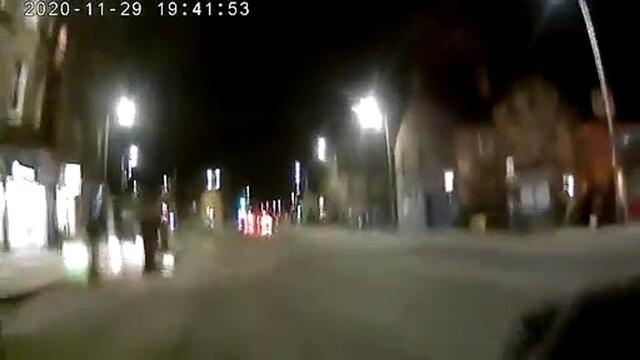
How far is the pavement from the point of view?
457 mm

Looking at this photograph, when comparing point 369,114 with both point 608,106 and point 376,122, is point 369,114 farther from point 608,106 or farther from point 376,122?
point 608,106

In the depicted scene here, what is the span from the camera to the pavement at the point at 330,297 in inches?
18.0

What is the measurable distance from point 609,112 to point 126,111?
273mm

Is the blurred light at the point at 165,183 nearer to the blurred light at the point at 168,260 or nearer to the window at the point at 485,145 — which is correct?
the blurred light at the point at 168,260

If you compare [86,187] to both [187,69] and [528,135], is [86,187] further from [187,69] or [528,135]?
[528,135]

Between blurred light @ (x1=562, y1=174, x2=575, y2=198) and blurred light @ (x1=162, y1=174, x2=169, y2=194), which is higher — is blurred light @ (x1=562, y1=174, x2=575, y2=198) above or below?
below

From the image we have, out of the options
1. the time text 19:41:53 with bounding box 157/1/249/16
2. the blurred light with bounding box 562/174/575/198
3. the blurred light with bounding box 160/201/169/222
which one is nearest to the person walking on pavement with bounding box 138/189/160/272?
the blurred light with bounding box 160/201/169/222

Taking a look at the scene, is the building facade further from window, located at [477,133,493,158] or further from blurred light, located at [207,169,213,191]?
window, located at [477,133,493,158]

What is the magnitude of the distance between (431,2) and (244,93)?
0.42 ft

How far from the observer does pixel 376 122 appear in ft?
1.50

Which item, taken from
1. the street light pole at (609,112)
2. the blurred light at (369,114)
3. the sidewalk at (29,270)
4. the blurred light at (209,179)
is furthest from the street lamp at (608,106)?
the sidewalk at (29,270)

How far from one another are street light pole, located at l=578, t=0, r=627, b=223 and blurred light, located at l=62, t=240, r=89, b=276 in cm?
30

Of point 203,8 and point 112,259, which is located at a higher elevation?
point 203,8

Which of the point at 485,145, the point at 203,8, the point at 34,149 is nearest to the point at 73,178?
the point at 34,149
